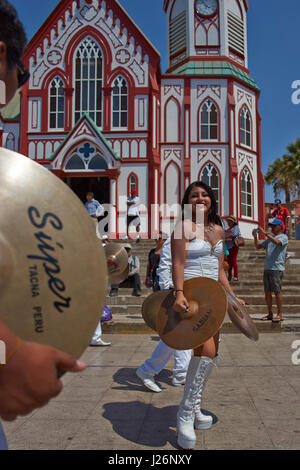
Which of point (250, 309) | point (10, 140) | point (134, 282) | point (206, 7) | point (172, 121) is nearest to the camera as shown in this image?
point (250, 309)

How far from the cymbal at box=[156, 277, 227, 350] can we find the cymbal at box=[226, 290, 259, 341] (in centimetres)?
38

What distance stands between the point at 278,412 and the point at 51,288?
129 inches

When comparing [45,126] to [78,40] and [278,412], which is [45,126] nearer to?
[78,40]

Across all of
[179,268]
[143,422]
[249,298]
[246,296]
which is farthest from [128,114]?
[143,422]

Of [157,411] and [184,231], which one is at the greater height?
[184,231]

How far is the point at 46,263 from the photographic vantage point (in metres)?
1.10

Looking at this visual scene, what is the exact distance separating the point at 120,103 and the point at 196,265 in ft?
58.9

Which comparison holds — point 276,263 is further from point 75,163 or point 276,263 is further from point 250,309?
point 75,163

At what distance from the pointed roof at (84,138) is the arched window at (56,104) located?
1342 mm

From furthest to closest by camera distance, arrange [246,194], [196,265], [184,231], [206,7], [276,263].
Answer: [206,7] < [246,194] < [276,263] < [196,265] < [184,231]

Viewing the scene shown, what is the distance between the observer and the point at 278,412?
12.0 ft

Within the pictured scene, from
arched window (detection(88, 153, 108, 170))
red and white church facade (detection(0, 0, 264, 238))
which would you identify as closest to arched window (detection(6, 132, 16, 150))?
red and white church facade (detection(0, 0, 264, 238))

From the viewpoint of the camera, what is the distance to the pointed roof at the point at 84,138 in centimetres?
1916
